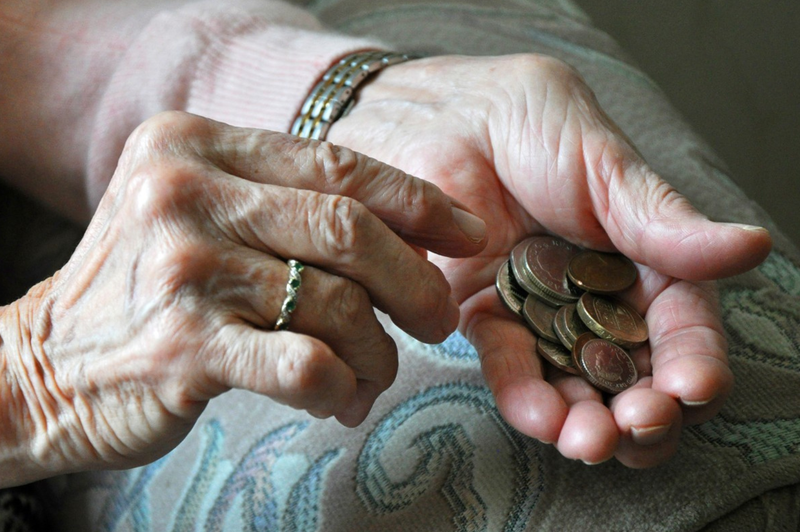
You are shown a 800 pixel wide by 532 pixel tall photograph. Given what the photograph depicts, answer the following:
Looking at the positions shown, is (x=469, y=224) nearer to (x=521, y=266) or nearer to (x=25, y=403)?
(x=521, y=266)

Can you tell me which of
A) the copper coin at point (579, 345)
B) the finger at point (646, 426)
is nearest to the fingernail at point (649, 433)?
the finger at point (646, 426)

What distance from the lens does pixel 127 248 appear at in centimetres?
62

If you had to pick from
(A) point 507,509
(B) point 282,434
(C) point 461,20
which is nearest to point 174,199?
(B) point 282,434

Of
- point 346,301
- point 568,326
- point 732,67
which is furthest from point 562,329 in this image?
point 732,67

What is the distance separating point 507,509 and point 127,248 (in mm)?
468

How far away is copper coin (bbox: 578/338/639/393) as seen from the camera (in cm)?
71

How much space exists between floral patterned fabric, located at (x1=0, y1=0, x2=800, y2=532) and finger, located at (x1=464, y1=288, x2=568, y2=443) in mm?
56

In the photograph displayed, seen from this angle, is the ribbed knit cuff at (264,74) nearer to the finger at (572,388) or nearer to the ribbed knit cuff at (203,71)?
the ribbed knit cuff at (203,71)

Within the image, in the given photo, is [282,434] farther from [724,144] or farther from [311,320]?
[724,144]

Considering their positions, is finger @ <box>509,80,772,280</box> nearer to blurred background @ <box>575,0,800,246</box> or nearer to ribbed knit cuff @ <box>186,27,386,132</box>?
ribbed knit cuff @ <box>186,27,386,132</box>

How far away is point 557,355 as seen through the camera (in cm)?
76

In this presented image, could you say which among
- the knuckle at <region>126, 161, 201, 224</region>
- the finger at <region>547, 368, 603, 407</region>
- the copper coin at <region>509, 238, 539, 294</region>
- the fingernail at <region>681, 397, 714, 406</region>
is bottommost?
the finger at <region>547, 368, 603, 407</region>

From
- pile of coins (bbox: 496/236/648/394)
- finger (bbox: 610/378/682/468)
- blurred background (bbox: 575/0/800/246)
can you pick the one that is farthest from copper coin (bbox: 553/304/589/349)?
blurred background (bbox: 575/0/800/246)

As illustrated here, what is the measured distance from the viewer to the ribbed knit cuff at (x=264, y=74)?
A: 1.10m
